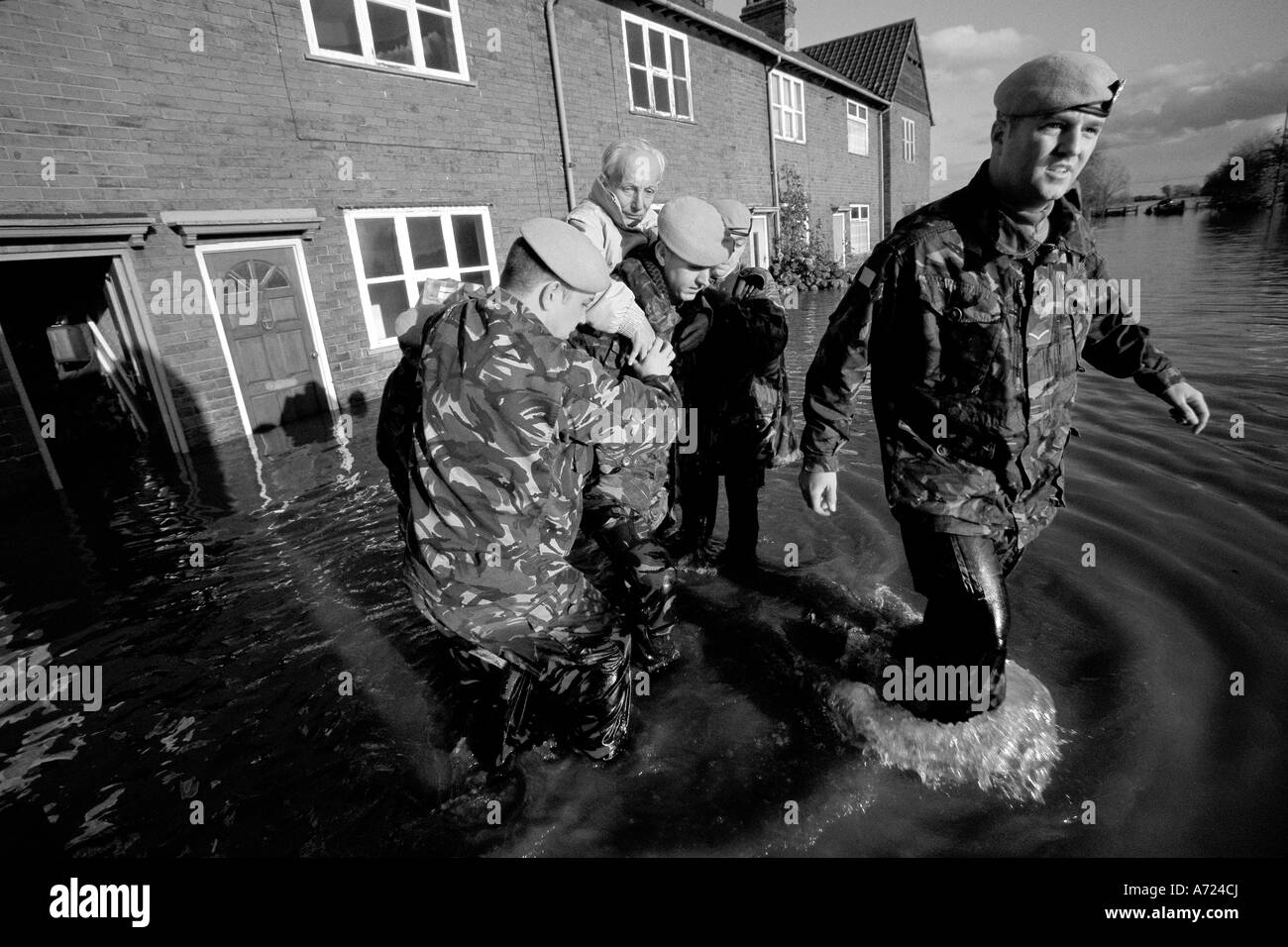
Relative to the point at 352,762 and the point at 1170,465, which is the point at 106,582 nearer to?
the point at 352,762

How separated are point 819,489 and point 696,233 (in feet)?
4.22

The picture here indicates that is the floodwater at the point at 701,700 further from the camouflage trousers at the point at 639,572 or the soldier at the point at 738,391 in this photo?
the soldier at the point at 738,391

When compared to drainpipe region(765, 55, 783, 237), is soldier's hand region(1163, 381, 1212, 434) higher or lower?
lower

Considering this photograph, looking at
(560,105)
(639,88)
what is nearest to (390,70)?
(560,105)

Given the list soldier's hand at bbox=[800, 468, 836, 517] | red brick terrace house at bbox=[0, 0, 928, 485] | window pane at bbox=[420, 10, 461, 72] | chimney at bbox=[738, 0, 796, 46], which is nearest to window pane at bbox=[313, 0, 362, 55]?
red brick terrace house at bbox=[0, 0, 928, 485]

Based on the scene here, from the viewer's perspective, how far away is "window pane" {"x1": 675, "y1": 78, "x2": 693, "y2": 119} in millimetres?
13539

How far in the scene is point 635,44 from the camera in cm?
1227

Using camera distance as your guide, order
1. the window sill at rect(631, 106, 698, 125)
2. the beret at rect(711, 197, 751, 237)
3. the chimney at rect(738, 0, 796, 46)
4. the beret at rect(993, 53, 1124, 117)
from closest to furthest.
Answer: the beret at rect(993, 53, 1124, 117)
the beret at rect(711, 197, 751, 237)
the window sill at rect(631, 106, 698, 125)
the chimney at rect(738, 0, 796, 46)

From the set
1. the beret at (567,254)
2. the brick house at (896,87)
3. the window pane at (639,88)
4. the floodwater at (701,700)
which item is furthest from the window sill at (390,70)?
the brick house at (896,87)

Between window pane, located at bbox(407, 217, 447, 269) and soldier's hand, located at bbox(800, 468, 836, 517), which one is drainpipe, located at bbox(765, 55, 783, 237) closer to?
window pane, located at bbox(407, 217, 447, 269)

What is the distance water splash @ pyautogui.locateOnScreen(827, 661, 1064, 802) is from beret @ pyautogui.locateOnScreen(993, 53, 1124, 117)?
2.09 metres
